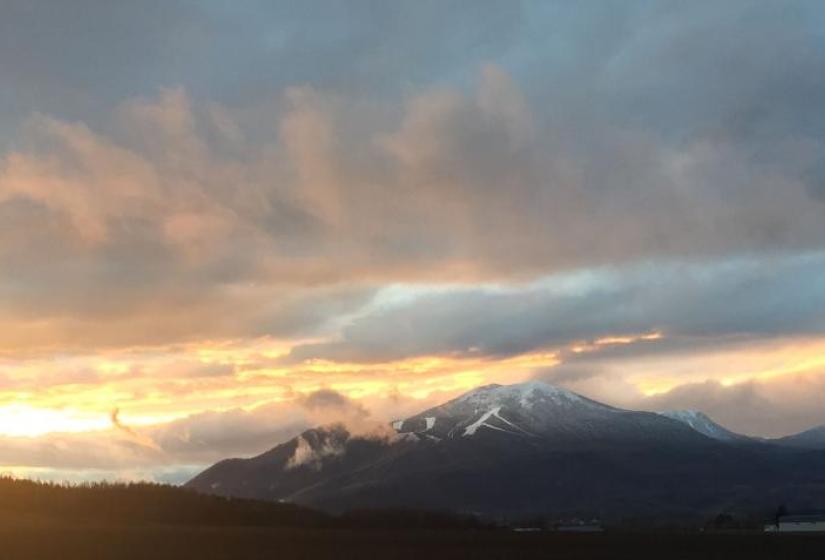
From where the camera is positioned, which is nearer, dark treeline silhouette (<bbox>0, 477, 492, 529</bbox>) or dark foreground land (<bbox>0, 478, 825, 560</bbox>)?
dark foreground land (<bbox>0, 478, 825, 560</bbox>)

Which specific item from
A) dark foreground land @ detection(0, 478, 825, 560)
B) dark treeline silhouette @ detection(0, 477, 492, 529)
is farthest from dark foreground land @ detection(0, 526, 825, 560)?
dark treeline silhouette @ detection(0, 477, 492, 529)

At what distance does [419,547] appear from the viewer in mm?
91875

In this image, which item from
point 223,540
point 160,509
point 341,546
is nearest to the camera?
point 341,546

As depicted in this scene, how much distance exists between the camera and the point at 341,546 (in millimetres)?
90625

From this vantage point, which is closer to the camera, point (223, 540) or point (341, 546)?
point (341, 546)

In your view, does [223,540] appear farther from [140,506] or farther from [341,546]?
[140,506]

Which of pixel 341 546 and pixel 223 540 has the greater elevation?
pixel 223 540

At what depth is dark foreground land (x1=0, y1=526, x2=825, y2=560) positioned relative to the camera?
7681 centimetres

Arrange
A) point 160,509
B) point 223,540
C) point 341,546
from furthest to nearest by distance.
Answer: point 160,509
point 223,540
point 341,546

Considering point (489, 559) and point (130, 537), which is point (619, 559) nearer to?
point (489, 559)

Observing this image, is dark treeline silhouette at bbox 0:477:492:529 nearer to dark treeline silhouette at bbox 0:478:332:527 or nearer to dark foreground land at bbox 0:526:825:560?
dark treeline silhouette at bbox 0:478:332:527

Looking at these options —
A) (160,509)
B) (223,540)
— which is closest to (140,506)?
(160,509)

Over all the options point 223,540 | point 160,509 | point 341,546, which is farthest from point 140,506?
point 341,546

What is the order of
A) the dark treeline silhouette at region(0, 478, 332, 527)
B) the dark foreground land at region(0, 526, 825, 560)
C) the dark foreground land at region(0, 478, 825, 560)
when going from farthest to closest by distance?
the dark treeline silhouette at region(0, 478, 332, 527) < the dark foreground land at region(0, 478, 825, 560) < the dark foreground land at region(0, 526, 825, 560)
